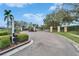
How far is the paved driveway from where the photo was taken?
4.47 m

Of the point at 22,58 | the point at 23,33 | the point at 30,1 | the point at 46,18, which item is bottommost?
the point at 22,58

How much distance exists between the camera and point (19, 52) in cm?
443

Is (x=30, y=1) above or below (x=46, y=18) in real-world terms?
above

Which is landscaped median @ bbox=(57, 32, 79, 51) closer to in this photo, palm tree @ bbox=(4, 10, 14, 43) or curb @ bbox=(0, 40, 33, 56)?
curb @ bbox=(0, 40, 33, 56)

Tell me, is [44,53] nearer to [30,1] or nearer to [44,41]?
[44,41]

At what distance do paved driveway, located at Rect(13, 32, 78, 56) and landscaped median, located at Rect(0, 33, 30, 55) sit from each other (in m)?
0.13

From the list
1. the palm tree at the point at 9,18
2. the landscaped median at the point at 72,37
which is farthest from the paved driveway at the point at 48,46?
the palm tree at the point at 9,18

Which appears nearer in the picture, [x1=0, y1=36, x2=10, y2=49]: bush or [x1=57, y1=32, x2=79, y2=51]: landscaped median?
[x1=0, y1=36, x2=10, y2=49]: bush

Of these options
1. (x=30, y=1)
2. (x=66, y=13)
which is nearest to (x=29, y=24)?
(x=30, y=1)

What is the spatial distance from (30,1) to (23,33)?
0.62 meters

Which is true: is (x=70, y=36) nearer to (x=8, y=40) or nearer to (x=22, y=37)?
(x=22, y=37)

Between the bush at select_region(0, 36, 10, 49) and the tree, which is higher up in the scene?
the tree

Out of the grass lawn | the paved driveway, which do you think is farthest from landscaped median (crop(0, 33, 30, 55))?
the grass lawn

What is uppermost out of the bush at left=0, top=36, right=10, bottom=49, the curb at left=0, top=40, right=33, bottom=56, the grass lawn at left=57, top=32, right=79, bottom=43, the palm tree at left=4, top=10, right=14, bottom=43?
the palm tree at left=4, top=10, right=14, bottom=43
